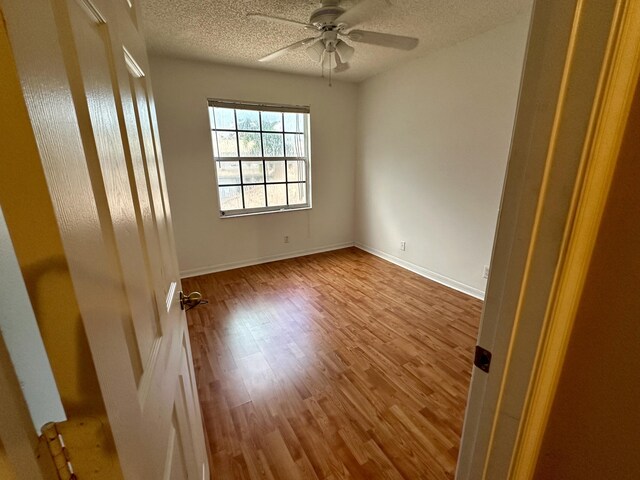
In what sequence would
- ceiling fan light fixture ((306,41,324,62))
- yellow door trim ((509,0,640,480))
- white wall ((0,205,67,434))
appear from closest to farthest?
white wall ((0,205,67,434)), yellow door trim ((509,0,640,480)), ceiling fan light fixture ((306,41,324,62))

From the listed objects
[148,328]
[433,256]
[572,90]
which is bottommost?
[433,256]

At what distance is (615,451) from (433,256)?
2.93 metres

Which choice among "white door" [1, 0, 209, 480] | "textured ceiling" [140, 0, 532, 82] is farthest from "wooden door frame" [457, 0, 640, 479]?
"textured ceiling" [140, 0, 532, 82]

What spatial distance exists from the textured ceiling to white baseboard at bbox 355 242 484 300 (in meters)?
2.39

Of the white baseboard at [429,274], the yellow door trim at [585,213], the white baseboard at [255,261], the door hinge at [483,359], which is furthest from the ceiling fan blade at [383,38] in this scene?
the white baseboard at [255,261]

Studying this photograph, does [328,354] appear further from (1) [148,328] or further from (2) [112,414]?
(2) [112,414]

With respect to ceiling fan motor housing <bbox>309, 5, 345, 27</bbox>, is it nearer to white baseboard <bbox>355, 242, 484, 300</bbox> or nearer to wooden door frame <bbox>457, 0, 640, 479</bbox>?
wooden door frame <bbox>457, 0, 640, 479</bbox>

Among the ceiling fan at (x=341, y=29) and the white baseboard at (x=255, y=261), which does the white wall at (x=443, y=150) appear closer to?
the white baseboard at (x=255, y=261)

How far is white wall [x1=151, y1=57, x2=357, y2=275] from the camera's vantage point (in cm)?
315

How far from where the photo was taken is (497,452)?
674 millimetres

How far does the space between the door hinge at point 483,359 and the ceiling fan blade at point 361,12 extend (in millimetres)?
2111

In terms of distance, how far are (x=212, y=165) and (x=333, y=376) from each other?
275cm

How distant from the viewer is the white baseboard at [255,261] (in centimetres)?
357

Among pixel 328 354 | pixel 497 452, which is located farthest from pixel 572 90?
pixel 328 354
